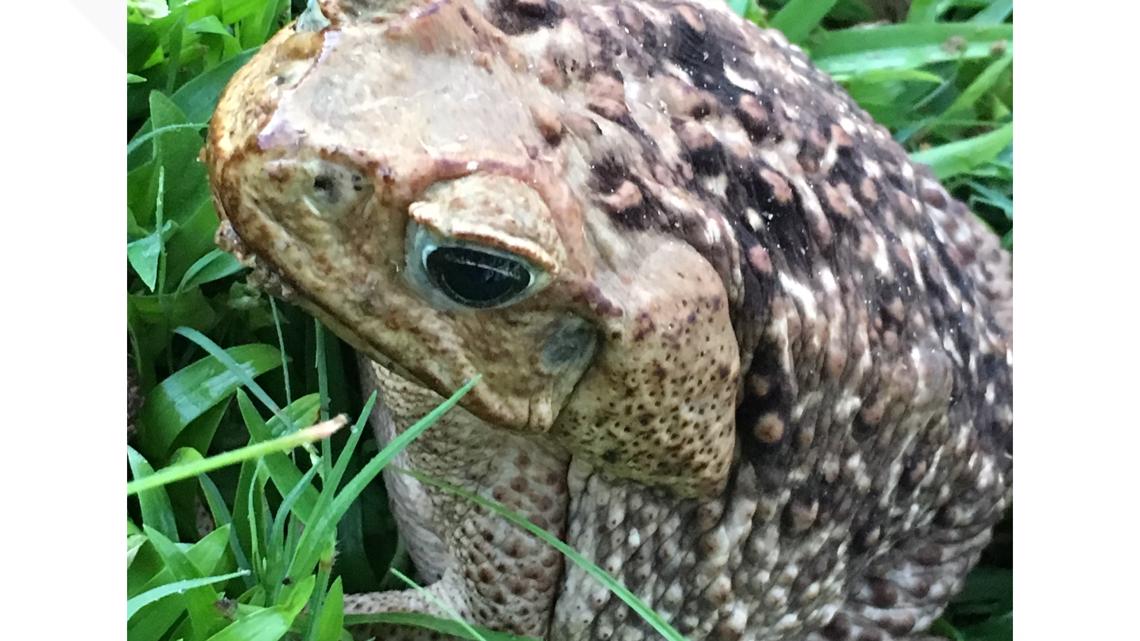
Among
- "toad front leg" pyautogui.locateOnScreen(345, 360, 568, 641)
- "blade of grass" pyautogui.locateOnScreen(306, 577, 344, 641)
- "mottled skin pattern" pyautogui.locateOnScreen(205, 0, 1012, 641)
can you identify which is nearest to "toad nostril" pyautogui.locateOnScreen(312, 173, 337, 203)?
"mottled skin pattern" pyautogui.locateOnScreen(205, 0, 1012, 641)

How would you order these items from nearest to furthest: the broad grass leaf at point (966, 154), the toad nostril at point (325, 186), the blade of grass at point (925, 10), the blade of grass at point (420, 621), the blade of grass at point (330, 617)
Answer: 1. the toad nostril at point (325, 186)
2. the blade of grass at point (330, 617)
3. the blade of grass at point (420, 621)
4. the broad grass leaf at point (966, 154)
5. the blade of grass at point (925, 10)

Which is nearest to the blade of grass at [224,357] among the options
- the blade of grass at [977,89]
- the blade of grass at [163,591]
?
the blade of grass at [163,591]

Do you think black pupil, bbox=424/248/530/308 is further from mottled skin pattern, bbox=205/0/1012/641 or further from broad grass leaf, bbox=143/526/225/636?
broad grass leaf, bbox=143/526/225/636

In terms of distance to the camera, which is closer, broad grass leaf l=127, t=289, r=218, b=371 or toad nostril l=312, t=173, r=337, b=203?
toad nostril l=312, t=173, r=337, b=203

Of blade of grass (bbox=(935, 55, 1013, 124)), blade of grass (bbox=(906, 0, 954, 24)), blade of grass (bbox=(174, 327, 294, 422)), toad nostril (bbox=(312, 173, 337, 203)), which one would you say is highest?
toad nostril (bbox=(312, 173, 337, 203))

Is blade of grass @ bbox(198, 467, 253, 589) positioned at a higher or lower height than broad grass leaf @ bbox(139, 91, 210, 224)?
lower

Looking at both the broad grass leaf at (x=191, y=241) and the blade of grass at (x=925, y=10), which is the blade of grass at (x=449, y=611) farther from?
the blade of grass at (x=925, y=10)
